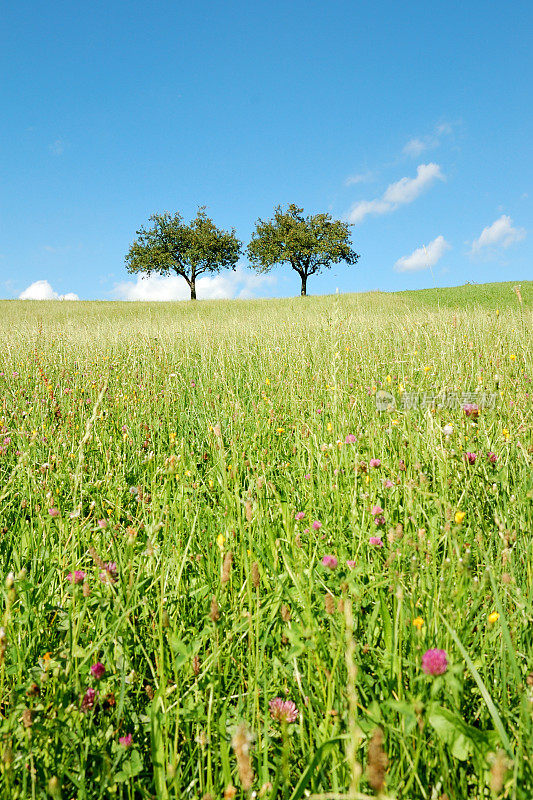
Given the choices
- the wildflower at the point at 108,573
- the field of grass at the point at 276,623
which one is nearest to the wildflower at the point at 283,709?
the field of grass at the point at 276,623

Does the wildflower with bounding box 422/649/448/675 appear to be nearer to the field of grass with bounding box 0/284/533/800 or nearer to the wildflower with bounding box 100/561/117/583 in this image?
the field of grass with bounding box 0/284/533/800

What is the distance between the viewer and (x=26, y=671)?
1249 mm

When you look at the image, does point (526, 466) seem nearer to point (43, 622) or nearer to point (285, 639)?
point (285, 639)

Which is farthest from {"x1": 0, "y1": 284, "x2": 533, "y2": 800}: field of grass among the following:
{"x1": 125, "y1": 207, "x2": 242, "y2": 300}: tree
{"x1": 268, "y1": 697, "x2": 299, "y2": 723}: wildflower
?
{"x1": 125, "y1": 207, "x2": 242, "y2": 300}: tree

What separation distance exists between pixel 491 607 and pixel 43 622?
140 cm

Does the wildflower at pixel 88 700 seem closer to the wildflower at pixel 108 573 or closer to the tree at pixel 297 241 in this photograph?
the wildflower at pixel 108 573

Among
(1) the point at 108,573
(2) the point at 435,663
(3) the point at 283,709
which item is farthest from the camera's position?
(1) the point at 108,573

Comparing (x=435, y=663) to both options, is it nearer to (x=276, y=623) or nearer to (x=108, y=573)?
(x=276, y=623)

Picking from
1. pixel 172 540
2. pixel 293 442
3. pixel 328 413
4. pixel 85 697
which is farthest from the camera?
pixel 328 413

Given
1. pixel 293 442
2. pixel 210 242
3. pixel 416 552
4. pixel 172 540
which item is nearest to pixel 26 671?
pixel 172 540

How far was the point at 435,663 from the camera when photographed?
2.81 ft

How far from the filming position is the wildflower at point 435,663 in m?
0.85

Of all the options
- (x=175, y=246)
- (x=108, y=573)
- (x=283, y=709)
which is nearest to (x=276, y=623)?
(x=283, y=709)

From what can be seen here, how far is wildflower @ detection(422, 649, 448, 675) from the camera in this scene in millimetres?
852
